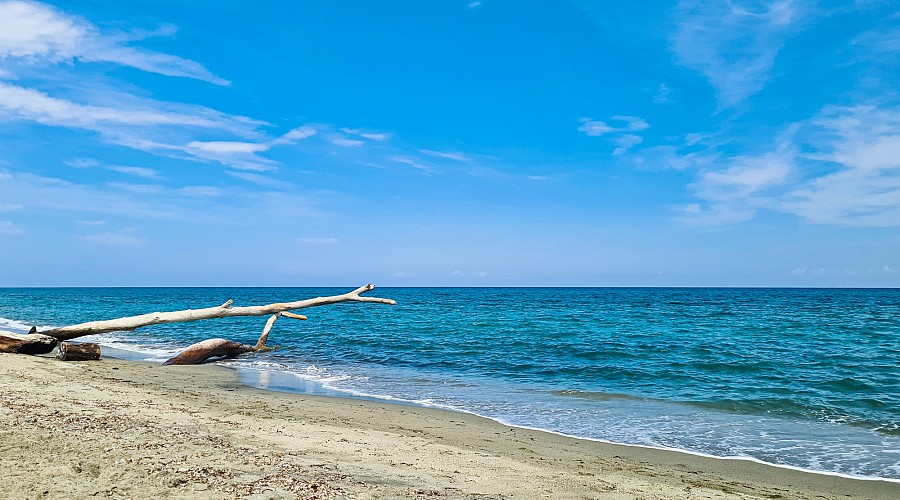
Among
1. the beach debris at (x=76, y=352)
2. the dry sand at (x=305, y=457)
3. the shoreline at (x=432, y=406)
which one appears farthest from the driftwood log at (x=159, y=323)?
the dry sand at (x=305, y=457)

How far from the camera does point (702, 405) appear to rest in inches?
476

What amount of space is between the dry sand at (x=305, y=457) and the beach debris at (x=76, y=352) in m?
4.40

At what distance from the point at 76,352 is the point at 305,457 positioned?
1175 cm

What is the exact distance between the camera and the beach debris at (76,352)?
14812 millimetres

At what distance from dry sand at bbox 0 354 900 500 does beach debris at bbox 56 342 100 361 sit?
4.40 metres

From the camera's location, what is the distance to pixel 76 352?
14938 millimetres

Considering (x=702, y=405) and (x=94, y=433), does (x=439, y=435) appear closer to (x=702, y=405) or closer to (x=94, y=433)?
(x=94, y=433)

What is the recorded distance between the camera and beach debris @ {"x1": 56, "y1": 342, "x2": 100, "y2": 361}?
14.8 meters

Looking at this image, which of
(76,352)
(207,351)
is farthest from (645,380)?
(76,352)

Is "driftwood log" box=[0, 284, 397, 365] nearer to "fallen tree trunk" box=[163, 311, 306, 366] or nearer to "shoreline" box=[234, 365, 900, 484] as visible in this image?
"fallen tree trunk" box=[163, 311, 306, 366]

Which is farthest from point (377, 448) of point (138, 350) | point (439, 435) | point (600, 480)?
point (138, 350)

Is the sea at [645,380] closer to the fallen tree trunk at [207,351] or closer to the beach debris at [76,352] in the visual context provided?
the fallen tree trunk at [207,351]

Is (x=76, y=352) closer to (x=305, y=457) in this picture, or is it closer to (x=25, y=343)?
(x=25, y=343)

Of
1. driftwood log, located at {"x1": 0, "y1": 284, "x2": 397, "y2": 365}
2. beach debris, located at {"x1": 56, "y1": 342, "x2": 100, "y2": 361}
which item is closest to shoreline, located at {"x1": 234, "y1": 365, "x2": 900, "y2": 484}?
driftwood log, located at {"x1": 0, "y1": 284, "x2": 397, "y2": 365}
